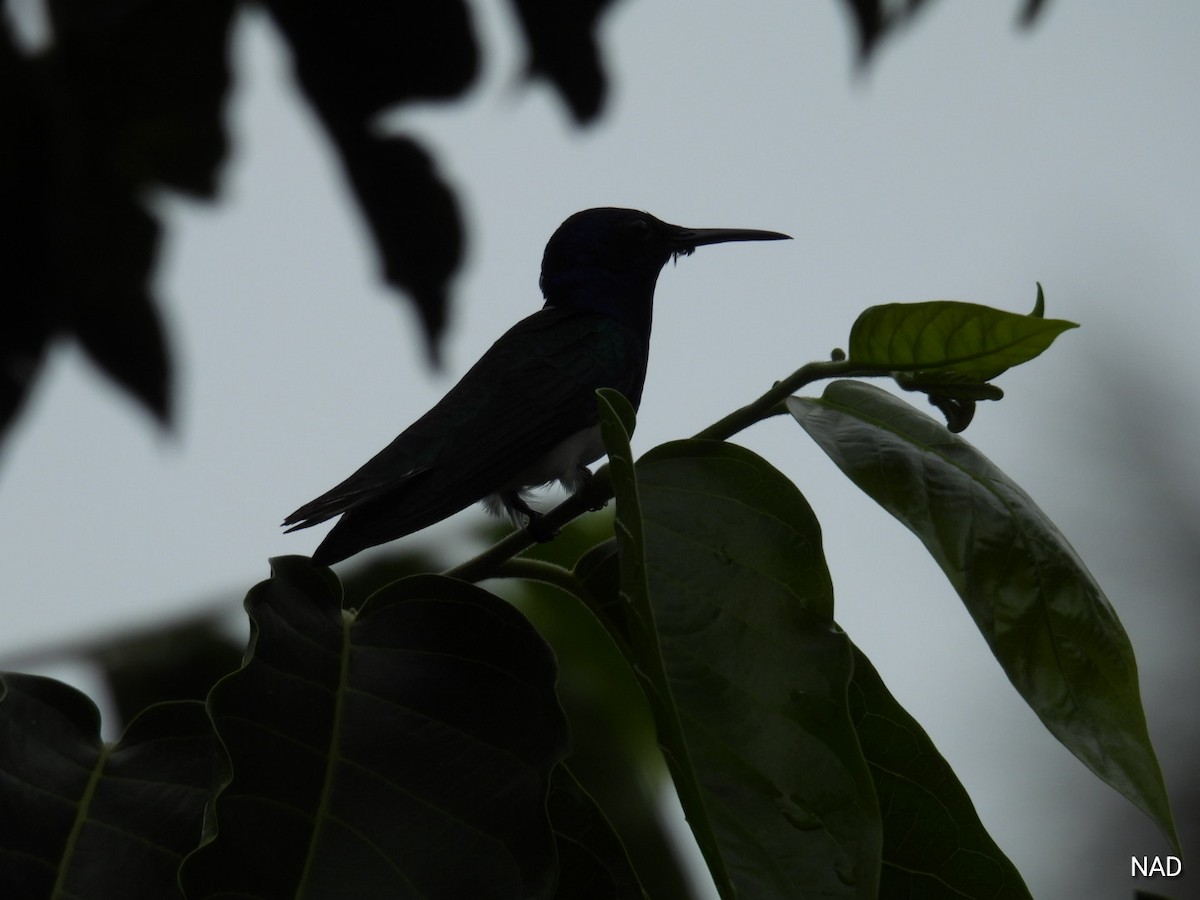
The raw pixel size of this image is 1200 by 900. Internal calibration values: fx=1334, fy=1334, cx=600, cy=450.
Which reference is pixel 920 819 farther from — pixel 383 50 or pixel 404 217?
pixel 383 50

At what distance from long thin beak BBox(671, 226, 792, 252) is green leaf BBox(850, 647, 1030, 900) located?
8.17 ft

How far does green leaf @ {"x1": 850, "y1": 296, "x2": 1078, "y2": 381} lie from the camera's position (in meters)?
1.86

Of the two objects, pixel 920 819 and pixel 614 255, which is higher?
pixel 614 255

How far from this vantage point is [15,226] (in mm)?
3365

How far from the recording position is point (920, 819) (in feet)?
5.78

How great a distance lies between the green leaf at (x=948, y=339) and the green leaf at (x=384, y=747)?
2.15 feet

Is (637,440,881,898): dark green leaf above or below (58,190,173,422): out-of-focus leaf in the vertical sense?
below

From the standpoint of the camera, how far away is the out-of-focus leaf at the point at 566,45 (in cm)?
301

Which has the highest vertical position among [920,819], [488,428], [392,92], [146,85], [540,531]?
[146,85]

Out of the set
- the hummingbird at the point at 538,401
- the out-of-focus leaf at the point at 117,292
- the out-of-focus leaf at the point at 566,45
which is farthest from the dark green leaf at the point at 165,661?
the out-of-focus leaf at the point at 566,45

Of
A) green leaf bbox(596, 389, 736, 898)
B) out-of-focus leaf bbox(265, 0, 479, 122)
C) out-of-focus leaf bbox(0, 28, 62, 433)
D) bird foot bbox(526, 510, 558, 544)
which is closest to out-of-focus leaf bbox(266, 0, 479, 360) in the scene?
out-of-focus leaf bbox(265, 0, 479, 122)

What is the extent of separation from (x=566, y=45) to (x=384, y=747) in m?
1.89

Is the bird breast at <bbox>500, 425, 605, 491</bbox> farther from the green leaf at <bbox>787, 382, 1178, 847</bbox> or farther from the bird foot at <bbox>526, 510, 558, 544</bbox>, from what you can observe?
the green leaf at <bbox>787, 382, 1178, 847</bbox>

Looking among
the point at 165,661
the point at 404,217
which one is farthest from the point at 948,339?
the point at 165,661
